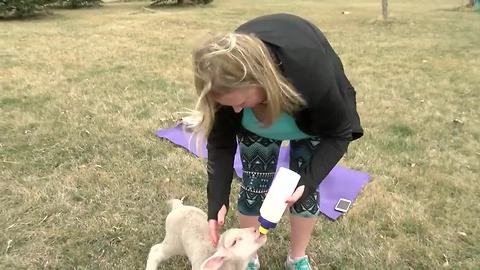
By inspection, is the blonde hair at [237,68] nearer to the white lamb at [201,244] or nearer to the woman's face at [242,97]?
the woman's face at [242,97]

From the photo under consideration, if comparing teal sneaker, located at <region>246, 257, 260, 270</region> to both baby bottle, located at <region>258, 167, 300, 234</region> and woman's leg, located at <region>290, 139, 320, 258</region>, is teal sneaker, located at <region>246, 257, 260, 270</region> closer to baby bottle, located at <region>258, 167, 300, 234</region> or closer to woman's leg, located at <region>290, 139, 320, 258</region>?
woman's leg, located at <region>290, 139, 320, 258</region>

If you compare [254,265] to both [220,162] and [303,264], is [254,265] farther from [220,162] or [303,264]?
[220,162]

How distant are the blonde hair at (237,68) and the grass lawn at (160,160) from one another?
15 cm

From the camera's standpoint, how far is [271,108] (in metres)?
1.80

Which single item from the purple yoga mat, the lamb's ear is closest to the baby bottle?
the lamb's ear

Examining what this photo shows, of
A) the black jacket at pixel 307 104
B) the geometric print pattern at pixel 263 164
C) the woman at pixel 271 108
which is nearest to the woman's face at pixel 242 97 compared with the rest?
the woman at pixel 271 108

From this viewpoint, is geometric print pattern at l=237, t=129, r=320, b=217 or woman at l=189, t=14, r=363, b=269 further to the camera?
geometric print pattern at l=237, t=129, r=320, b=217

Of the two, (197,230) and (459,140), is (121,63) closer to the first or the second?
(459,140)

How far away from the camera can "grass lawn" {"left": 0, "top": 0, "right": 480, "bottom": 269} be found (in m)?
2.81

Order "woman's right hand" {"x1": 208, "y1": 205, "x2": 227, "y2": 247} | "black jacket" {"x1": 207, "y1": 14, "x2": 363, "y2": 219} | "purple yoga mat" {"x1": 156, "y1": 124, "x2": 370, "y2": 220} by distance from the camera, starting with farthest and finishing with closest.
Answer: "purple yoga mat" {"x1": 156, "y1": 124, "x2": 370, "y2": 220} → "woman's right hand" {"x1": 208, "y1": 205, "x2": 227, "y2": 247} → "black jacket" {"x1": 207, "y1": 14, "x2": 363, "y2": 219}

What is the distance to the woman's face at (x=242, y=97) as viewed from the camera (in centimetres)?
169

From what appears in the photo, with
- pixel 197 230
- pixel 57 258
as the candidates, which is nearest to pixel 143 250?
pixel 57 258

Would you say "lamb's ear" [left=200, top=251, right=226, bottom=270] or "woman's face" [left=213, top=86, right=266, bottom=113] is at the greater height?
"woman's face" [left=213, top=86, right=266, bottom=113]

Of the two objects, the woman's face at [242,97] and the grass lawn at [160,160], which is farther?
the grass lawn at [160,160]
